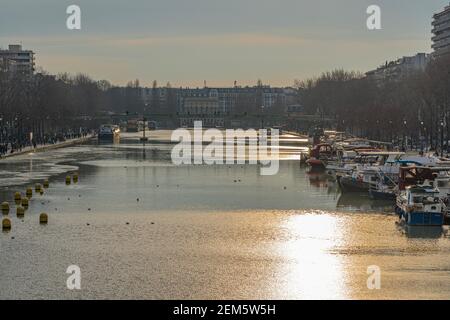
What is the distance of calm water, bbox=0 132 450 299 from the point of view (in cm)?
2666

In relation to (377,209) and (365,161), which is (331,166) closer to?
(365,161)

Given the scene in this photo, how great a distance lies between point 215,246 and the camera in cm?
3300

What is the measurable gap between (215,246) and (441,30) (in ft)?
461

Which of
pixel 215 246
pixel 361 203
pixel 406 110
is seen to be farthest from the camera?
pixel 406 110

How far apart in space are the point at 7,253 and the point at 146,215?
10551 mm

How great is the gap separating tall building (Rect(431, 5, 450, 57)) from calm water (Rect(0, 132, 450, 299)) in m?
114

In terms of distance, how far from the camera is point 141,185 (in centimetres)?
5581

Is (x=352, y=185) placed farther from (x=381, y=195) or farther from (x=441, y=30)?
(x=441, y=30)

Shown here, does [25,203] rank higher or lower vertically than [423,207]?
lower

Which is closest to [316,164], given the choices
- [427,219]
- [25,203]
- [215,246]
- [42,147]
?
[25,203]

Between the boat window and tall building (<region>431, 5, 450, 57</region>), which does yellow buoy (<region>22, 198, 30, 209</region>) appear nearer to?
the boat window

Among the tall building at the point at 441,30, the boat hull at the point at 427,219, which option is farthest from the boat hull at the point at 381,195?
the tall building at the point at 441,30

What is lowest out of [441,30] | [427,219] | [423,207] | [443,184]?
[427,219]
